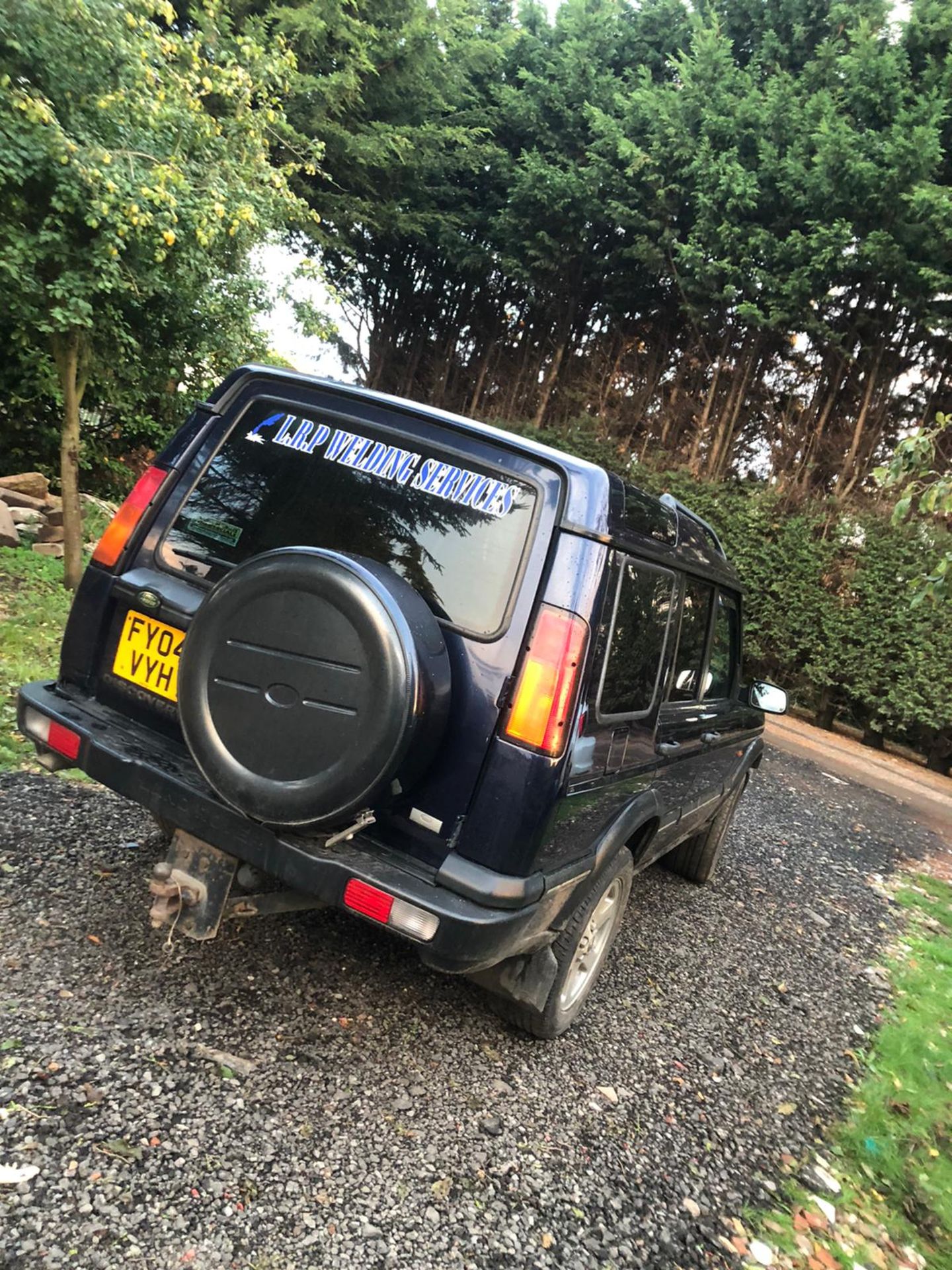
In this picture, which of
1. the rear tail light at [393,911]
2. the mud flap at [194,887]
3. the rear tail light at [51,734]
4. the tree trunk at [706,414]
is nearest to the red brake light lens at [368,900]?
the rear tail light at [393,911]

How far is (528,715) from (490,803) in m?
0.26

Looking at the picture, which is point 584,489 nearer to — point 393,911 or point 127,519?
point 393,911

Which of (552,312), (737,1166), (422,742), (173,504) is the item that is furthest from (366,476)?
(552,312)

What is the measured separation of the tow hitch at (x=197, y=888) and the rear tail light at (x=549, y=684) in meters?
0.79

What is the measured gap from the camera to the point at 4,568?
6.85m

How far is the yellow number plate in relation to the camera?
2609mm

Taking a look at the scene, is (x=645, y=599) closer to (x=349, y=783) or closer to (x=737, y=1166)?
(x=349, y=783)

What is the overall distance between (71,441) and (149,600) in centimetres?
473

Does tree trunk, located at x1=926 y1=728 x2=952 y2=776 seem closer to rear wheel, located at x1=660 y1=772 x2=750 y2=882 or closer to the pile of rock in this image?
rear wheel, located at x1=660 y1=772 x2=750 y2=882

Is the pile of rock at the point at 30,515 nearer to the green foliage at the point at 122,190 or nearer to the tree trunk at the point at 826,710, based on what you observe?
the green foliage at the point at 122,190

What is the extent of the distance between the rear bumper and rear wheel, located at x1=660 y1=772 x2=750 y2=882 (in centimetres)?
266

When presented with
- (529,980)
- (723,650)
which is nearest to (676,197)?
(723,650)

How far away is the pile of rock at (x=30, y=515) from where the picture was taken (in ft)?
24.2

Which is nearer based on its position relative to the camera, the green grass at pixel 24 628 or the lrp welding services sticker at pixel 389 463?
the lrp welding services sticker at pixel 389 463
